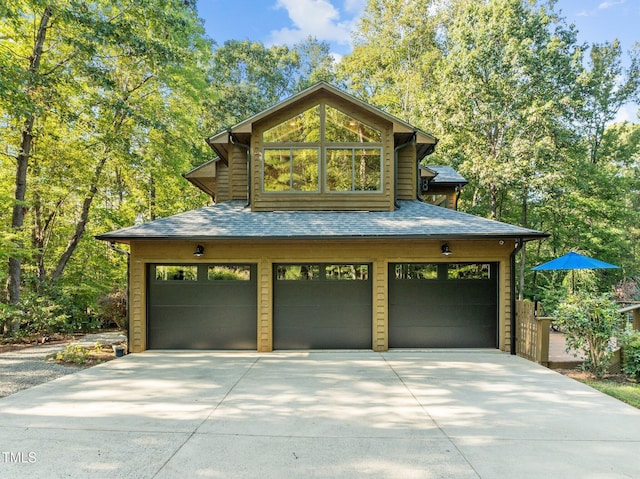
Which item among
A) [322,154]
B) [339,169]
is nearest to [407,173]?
[339,169]

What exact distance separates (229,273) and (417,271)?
14.1ft

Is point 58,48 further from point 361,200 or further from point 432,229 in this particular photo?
point 432,229

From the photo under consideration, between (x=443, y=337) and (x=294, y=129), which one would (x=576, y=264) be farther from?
(x=294, y=129)

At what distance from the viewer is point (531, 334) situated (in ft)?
24.3

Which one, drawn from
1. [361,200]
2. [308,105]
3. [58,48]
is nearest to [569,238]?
[361,200]

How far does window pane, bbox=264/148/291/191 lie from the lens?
9141 mm

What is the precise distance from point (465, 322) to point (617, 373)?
2.74m

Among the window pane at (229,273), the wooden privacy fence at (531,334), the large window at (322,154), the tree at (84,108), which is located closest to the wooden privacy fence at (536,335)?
the wooden privacy fence at (531,334)

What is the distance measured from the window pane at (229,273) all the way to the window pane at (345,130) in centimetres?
387

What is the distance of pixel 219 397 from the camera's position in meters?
5.07

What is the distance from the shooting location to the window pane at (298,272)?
824 centimetres

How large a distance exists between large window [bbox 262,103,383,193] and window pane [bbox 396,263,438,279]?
218 cm

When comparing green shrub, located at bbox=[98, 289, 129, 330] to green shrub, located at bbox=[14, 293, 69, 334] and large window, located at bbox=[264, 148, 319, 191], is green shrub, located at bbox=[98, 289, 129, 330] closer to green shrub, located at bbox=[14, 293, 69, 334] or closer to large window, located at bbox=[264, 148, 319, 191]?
green shrub, located at bbox=[14, 293, 69, 334]

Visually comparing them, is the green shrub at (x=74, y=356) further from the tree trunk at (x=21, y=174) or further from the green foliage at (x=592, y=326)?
the green foliage at (x=592, y=326)
